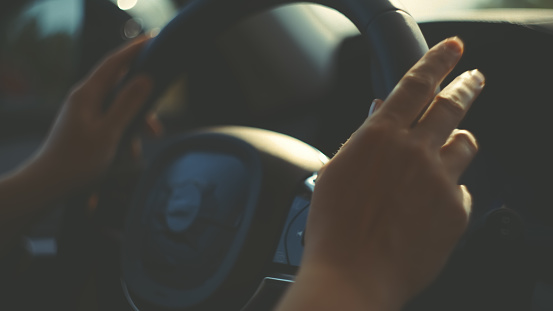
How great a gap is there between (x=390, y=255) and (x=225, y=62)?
A: 1379 millimetres

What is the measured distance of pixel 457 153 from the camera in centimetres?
49

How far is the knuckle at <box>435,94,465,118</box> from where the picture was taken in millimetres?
484

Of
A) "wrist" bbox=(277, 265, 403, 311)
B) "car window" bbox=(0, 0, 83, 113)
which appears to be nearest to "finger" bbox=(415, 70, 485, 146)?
"wrist" bbox=(277, 265, 403, 311)

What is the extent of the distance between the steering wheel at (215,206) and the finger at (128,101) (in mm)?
43

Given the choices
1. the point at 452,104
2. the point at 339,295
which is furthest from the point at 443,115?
the point at 339,295

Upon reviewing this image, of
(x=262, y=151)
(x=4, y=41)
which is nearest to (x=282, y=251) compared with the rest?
(x=262, y=151)

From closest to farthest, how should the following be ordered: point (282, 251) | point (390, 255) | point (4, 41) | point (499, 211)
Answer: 1. point (390, 255)
2. point (499, 211)
3. point (282, 251)
4. point (4, 41)

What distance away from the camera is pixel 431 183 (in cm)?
47

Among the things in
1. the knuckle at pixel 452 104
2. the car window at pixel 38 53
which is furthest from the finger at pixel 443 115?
the car window at pixel 38 53

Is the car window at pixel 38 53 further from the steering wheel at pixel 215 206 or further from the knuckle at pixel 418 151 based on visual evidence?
the knuckle at pixel 418 151

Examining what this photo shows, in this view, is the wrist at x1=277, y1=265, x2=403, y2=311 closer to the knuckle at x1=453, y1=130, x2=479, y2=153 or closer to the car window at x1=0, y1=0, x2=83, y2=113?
the knuckle at x1=453, y1=130, x2=479, y2=153

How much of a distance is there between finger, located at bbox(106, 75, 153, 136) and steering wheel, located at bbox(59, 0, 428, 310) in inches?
1.7

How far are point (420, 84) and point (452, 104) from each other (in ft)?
0.11

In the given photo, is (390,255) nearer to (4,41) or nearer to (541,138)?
(541,138)
